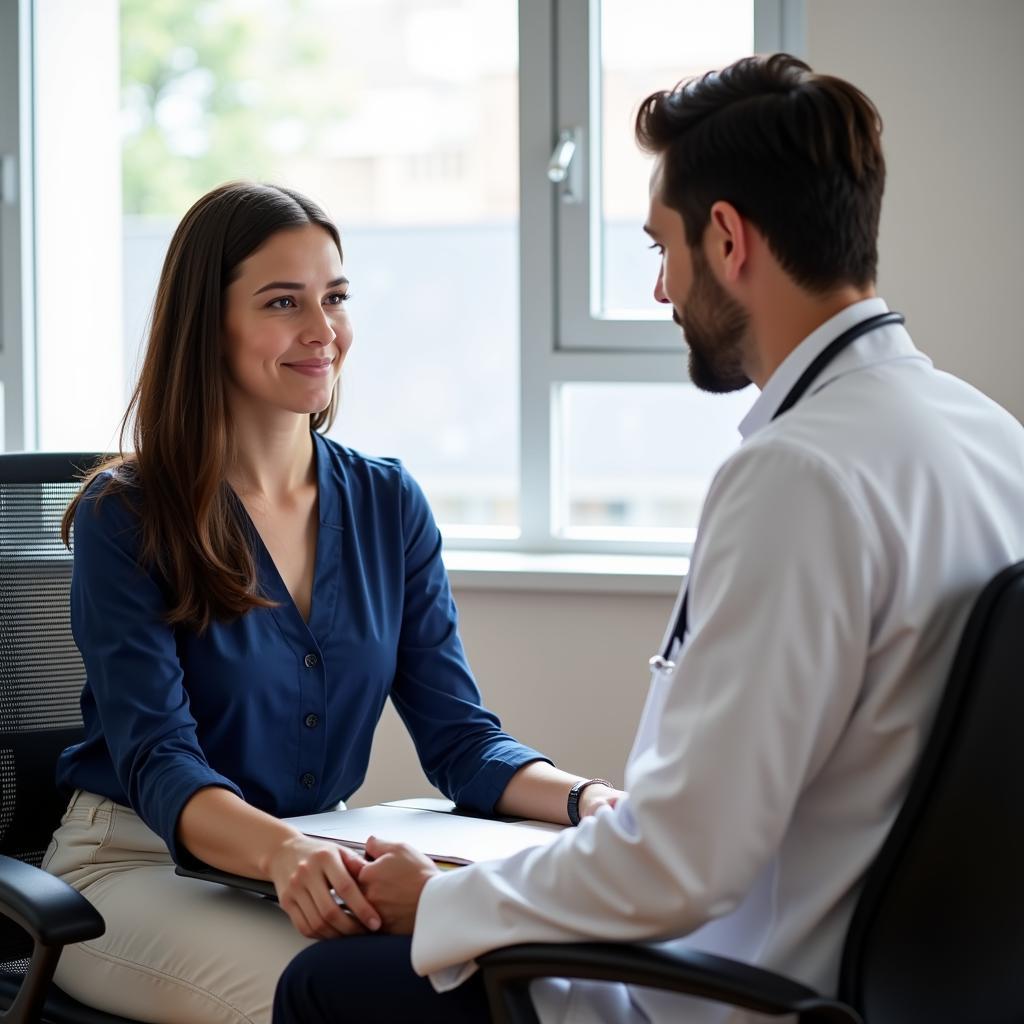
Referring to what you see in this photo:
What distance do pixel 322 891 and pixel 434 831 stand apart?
234 mm

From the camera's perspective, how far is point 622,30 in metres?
2.63

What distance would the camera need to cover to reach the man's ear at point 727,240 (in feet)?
3.92

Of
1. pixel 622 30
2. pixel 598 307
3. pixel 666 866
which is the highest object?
pixel 622 30

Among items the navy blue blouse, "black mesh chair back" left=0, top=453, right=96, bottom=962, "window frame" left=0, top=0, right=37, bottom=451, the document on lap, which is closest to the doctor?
the document on lap

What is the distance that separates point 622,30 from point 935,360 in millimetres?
926

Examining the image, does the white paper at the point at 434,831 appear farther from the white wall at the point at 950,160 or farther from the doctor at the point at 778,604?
the white wall at the point at 950,160

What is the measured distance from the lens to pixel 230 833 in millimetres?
1443

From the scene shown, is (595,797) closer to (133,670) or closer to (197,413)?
(133,670)

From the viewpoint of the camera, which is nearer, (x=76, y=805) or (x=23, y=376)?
(x=76, y=805)

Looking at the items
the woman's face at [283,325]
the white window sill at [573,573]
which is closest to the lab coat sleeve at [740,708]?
the woman's face at [283,325]

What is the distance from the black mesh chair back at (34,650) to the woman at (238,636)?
0.06m

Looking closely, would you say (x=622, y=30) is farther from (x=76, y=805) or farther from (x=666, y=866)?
(x=666, y=866)

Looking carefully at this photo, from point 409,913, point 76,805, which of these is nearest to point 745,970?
point 409,913

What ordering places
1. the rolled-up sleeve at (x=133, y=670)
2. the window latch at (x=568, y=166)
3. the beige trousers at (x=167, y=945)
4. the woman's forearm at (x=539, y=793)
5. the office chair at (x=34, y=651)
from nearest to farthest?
the beige trousers at (x=167, y=945) < the rolled-up sleeve at (x=133, y=670) < the woman's forearm at (x=539, y=793) < the office chair at (x=34, y=651) < the window latch at (x=568, y=166)
